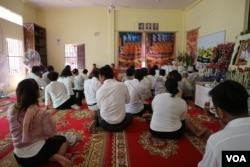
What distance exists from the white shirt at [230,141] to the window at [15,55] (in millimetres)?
7203

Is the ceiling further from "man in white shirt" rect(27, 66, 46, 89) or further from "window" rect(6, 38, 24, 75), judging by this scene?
"man in white shirt" rect(27, 66, 46, 89)

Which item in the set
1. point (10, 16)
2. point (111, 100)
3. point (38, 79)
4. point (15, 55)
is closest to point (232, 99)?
point (111, 100)

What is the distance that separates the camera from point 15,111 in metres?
1.91

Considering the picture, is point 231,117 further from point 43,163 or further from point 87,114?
point 87,114

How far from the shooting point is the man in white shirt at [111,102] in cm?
294

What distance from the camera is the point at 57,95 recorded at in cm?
437

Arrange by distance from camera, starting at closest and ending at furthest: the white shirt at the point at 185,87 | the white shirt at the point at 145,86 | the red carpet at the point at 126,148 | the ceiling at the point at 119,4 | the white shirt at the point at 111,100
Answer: the red carpet at the point at 126,148 → the white shirt at the point at 111,100 → the white shirt at the point at 145,86 → the white shirt at the point at 185,87 → the ceiling at the point at 119,4

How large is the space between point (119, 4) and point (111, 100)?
239 inches

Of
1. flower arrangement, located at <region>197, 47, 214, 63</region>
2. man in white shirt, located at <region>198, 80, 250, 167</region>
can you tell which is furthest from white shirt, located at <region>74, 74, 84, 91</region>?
man in white shirt, located at <region>198, 80, 250, 167</region>

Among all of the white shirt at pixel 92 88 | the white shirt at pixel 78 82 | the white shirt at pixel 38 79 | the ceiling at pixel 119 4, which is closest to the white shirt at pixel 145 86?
the white shirt at pixel 92 88

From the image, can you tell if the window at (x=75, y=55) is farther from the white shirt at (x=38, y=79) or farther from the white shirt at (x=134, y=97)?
the white shirt at (x=134, y=97)

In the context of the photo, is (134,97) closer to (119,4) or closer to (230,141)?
(230,141)

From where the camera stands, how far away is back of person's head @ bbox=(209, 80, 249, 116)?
3.48ft

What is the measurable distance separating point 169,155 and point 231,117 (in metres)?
1.45
